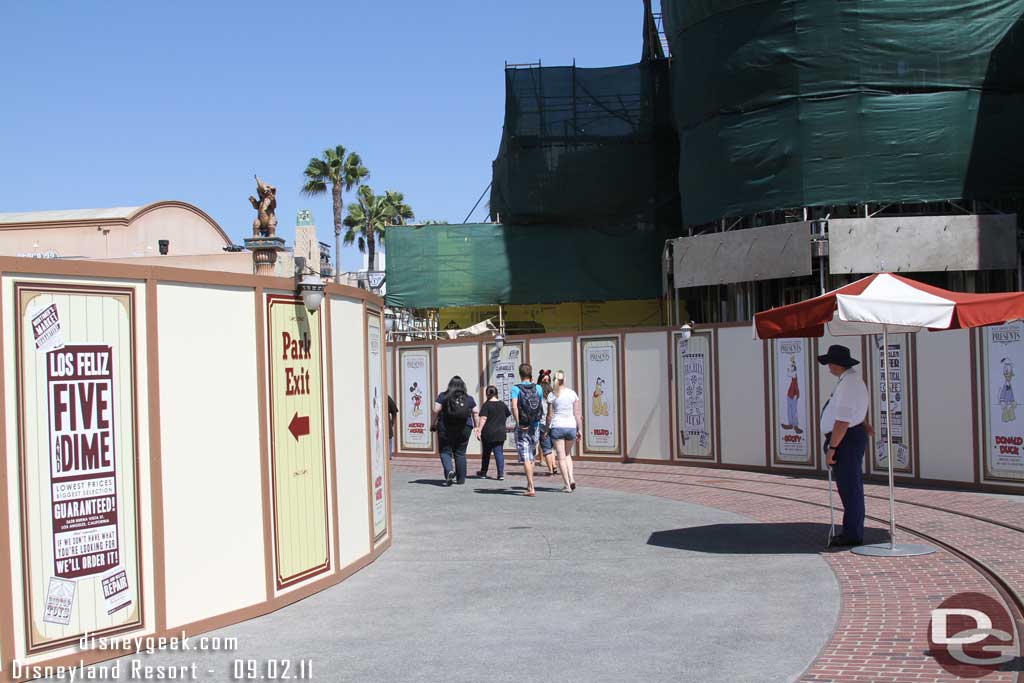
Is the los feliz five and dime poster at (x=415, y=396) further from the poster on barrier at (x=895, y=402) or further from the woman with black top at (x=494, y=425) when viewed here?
the poster on barrier at (x=895, y=402)

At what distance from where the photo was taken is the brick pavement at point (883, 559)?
695cm

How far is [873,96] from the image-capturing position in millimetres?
25906

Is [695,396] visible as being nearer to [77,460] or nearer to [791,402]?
[791,402]

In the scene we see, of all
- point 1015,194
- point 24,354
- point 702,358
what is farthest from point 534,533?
point 1015,194

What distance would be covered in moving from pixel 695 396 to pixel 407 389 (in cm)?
695

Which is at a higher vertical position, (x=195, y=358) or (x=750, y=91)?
(x=750, y=91)

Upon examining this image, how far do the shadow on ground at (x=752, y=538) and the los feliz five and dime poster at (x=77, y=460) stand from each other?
586cm

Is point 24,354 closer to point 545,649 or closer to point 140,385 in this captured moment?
point 140,385

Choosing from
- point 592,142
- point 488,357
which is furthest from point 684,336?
point 592,142

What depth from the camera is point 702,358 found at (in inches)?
794

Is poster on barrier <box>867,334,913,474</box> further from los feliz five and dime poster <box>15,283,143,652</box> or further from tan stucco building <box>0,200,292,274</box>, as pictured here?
tan stucco building <box>0,200,292,274</box>

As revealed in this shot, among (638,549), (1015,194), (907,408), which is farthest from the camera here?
(1015,194)

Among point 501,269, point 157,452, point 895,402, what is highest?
point 501,269

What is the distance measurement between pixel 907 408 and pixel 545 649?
10.3 meters
